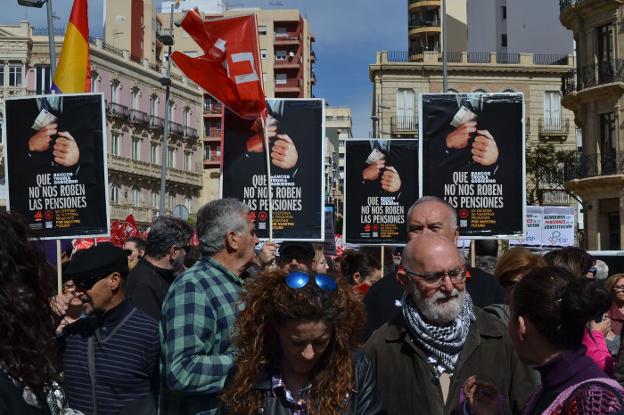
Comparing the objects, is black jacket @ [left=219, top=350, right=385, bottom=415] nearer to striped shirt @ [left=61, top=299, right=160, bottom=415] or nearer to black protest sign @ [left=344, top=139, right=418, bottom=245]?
striped shirt @ [left=61, top=299, right=160, bottom=415]

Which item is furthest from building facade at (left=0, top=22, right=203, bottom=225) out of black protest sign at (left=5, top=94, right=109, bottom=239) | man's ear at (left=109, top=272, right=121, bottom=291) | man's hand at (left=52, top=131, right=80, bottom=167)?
man's ear at (left=109, top=272, right=121, bottom=291)

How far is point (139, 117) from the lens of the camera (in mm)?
66938

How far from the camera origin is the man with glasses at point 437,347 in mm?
4242

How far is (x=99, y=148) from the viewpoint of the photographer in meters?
9.62

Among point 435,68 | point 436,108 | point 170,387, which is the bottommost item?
point 170,387

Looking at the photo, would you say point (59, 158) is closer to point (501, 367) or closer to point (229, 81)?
point (229, 81)

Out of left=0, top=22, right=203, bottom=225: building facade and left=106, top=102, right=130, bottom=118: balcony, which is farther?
left=106, top=102, right=130, bottom=118: balcony

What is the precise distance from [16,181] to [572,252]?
5726mm

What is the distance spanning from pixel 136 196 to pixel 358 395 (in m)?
64.5

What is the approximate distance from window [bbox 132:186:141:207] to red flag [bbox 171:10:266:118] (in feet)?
184

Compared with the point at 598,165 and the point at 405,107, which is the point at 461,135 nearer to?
the point at 598,165

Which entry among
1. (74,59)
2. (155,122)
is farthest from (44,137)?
(155,122)

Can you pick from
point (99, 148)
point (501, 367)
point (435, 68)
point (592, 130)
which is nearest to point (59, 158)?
point (99, 148)

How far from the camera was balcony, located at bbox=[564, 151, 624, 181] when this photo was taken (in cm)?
3656
